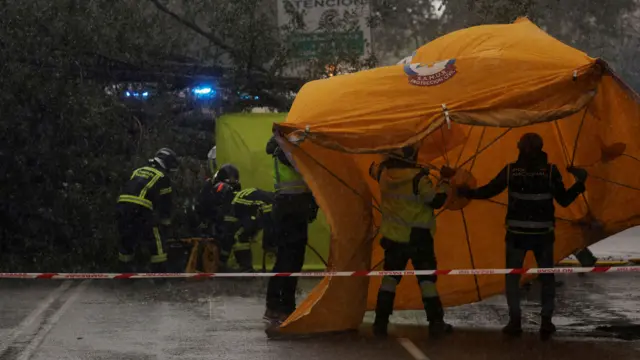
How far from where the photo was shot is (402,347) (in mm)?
7473

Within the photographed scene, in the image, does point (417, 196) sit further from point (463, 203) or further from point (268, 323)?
point (268, 323)

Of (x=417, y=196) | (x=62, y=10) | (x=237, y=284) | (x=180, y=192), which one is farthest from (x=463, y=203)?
(x=62, y=10)

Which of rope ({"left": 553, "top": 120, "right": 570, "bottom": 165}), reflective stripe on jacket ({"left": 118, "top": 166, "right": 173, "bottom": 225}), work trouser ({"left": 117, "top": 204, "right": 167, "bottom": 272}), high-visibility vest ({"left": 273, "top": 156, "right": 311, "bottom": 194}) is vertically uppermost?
rope ({"left": 553, "top": 120, "right": 570, "bottom": 165})

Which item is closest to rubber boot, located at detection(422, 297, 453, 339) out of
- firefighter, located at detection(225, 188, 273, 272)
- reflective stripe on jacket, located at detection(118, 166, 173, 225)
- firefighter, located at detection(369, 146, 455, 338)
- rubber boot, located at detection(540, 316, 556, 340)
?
firefighter, located at detection(369, 146, 455, 338)

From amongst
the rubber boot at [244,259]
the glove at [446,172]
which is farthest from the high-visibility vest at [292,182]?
the rubber boot at [244,259]

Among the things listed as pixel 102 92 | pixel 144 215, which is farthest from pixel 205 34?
pixel 144 215

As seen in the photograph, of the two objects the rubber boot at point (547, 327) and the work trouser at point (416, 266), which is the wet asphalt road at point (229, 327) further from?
the work trouser at point (416, 266)

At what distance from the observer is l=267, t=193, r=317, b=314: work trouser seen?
8625 mm

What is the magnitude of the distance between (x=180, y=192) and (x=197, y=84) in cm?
173

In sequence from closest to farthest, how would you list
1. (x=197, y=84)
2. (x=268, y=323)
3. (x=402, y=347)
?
1. (x=402, y=347)
2. (x=268, y=323)
3. (x=197, y=84)

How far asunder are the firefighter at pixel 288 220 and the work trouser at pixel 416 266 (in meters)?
0.89

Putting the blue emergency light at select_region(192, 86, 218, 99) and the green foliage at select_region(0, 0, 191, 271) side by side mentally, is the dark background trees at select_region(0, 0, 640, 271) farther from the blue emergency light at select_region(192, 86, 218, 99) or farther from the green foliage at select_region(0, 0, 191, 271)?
the blue emergency light at select_region(192, 86, 218, 99)

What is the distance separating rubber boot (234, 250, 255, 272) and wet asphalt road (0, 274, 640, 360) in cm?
52

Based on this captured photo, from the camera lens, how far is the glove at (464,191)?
8.45 m
